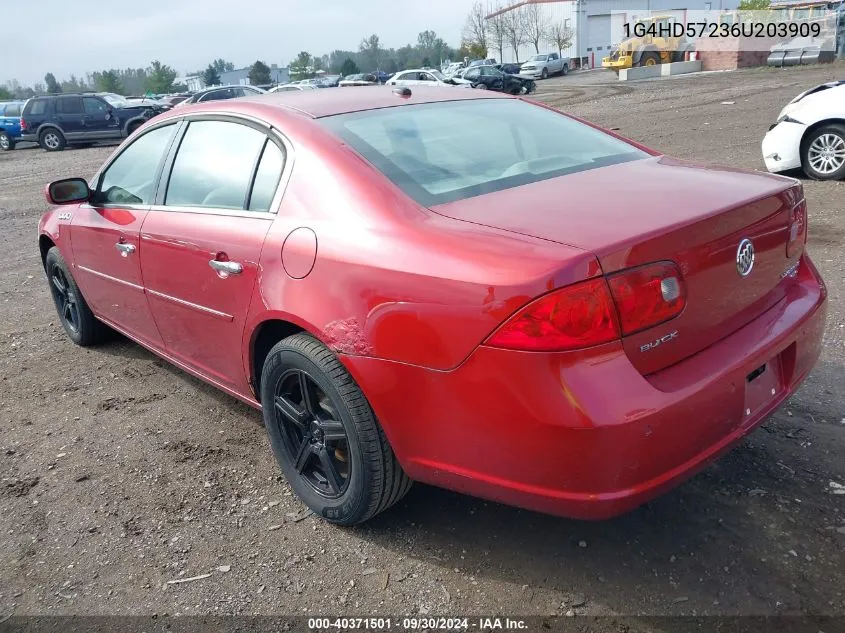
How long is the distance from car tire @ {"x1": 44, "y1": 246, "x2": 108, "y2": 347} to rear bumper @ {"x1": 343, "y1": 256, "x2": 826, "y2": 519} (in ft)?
10.1

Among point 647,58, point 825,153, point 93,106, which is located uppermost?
point 93,106

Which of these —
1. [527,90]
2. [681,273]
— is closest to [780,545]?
[681,273]


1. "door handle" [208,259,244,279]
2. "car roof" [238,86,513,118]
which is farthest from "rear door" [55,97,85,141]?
"door handle" [208,259,244,279]

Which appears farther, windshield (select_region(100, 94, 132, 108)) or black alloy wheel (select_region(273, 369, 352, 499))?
windshield (select_region(100, 94, 132, 108))

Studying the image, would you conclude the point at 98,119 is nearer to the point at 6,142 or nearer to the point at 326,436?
the point at 6,142

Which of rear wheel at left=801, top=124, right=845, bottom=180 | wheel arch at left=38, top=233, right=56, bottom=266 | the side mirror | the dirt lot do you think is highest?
the side mirror

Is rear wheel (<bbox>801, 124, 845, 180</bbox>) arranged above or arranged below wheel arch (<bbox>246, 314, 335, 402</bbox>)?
below

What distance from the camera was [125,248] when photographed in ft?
12.1

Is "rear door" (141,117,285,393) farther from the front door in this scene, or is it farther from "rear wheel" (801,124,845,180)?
"rear wheel" (801,124,845,180)

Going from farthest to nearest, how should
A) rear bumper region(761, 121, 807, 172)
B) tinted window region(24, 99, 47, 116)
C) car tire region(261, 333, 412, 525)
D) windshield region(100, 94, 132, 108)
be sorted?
1. tinted window region(24, 99, 47, 116)
2. windshield region(100, 94, 132, 108)
3. rear bumper region(761, 121, 807, 172)
4. car tire region(261, 333, 412, 525)

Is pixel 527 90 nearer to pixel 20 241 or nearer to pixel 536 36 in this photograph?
pixel 20 241

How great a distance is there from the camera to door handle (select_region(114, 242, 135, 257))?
364cm

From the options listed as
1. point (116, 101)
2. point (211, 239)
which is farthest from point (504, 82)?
point (211, 239)

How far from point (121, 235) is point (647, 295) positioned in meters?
2.78
